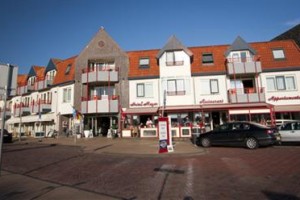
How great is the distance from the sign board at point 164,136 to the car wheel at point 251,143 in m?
4.90

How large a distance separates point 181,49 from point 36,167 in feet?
71.6

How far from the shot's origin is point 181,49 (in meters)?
28.9

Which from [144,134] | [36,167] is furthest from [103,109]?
[36,167]

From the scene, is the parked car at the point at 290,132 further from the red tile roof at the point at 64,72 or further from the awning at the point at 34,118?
the awning at the point at 34,118

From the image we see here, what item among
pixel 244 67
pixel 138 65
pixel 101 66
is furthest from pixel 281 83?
pixel 101 66

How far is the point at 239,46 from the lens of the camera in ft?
94.1

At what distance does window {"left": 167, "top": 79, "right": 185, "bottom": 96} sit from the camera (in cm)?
2792

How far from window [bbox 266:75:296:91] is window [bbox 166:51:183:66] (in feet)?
32.5

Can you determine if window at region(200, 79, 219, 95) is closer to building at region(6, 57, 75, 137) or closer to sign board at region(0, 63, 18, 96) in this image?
building at region(6, 57, 75, 137)

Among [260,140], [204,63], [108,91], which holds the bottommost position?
[260,140]

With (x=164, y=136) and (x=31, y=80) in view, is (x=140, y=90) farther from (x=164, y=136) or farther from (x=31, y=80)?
(x=31, y=80)

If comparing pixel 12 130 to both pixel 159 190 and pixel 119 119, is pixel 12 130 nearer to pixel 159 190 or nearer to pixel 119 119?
pixel 119 119

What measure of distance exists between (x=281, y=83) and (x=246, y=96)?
438cm

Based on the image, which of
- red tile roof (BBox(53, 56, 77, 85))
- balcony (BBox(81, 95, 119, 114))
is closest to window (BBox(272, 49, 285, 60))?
balcony (BBox(81, 95, 119, 114))
